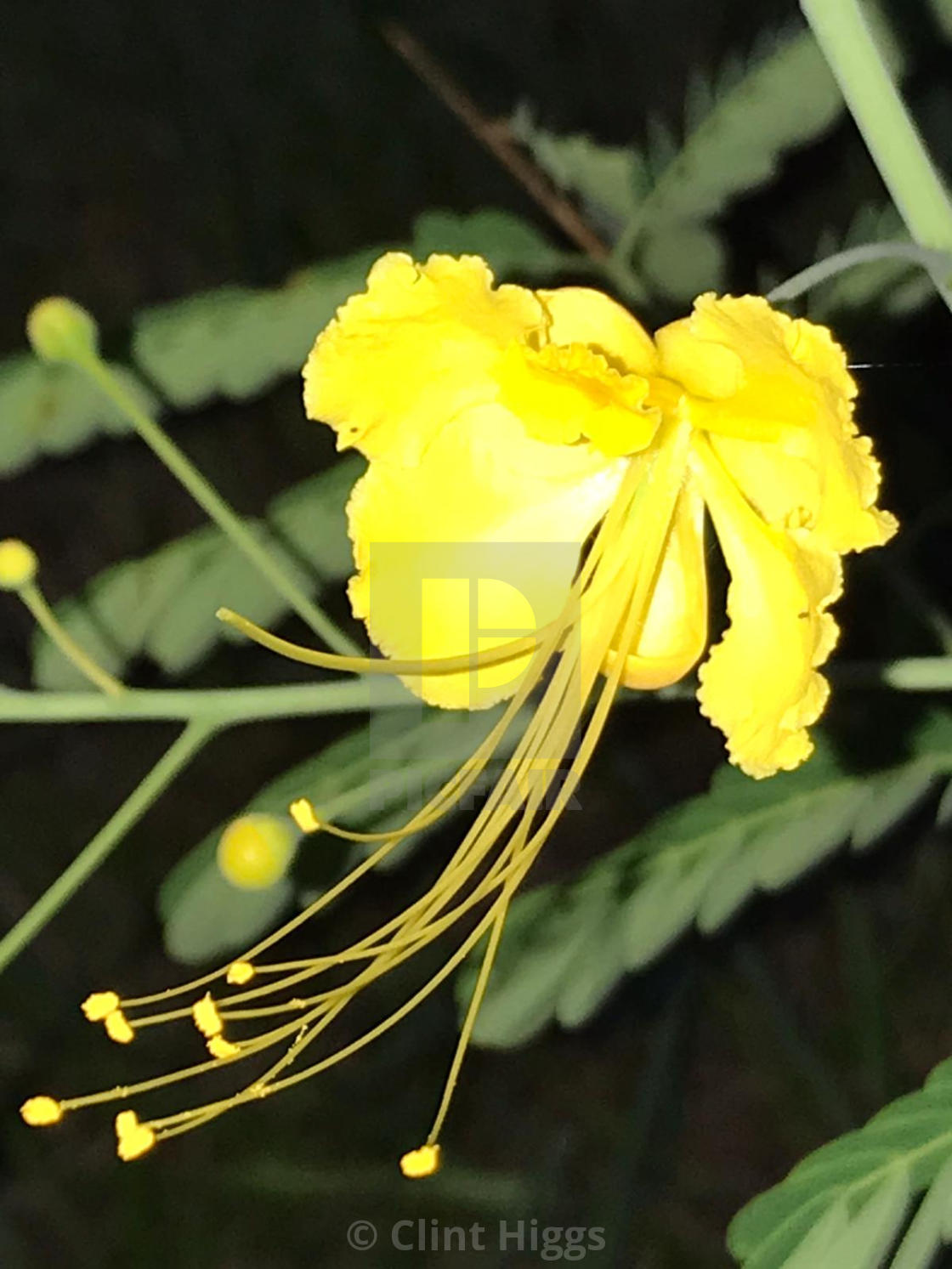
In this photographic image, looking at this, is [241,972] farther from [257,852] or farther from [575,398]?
[575,398]

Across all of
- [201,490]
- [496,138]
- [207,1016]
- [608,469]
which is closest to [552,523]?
[608,469]

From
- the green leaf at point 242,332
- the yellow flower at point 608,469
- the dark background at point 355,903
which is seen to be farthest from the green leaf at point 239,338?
the dark background at point 355,903

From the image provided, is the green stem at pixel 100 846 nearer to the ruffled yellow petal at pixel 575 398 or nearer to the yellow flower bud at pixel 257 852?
the yellow flower bud at pixel 257 852

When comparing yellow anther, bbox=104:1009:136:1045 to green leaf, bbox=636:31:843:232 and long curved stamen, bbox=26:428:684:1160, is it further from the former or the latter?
green leaf, bbox=636:31:843:232

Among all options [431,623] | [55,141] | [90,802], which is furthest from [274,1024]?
[55,141]

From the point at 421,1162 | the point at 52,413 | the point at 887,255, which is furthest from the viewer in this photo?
the point at 52,413

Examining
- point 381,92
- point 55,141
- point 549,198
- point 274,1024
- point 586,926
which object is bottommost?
point 274,1024

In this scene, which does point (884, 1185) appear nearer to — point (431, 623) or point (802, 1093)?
point (431, 623)

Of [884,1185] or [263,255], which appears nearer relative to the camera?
[884,1185]
